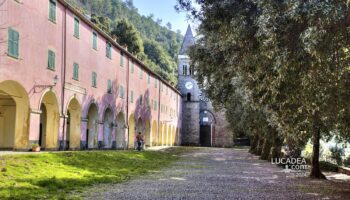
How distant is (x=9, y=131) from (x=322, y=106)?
76.8 feet

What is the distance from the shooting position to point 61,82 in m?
27.6

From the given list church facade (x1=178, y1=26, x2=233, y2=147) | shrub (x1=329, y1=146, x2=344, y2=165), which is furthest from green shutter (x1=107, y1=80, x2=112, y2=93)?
church facade (x1=178, y1=26, x2=233, y2=147)

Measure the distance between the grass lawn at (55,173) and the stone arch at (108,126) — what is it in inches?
530

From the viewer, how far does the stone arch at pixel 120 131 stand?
41812 mm

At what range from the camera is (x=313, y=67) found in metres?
8.66

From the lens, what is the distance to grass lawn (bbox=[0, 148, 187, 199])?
12977mm

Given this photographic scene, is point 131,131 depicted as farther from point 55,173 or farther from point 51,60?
point 55,173

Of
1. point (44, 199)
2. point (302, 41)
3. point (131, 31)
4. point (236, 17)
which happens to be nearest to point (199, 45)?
point (236, 17)

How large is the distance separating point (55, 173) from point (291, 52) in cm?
1133

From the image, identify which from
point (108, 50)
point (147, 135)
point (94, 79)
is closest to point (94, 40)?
point (94, 79)

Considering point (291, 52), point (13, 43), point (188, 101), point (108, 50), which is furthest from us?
point (188, 101)

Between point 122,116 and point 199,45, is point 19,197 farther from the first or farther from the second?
point 122,116

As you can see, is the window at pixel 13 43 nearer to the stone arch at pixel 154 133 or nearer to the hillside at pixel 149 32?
the stone arch at pixel 154 133

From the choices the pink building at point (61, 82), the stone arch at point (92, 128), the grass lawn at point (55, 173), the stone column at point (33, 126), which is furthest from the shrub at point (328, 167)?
the stone column at point (33, 126)
